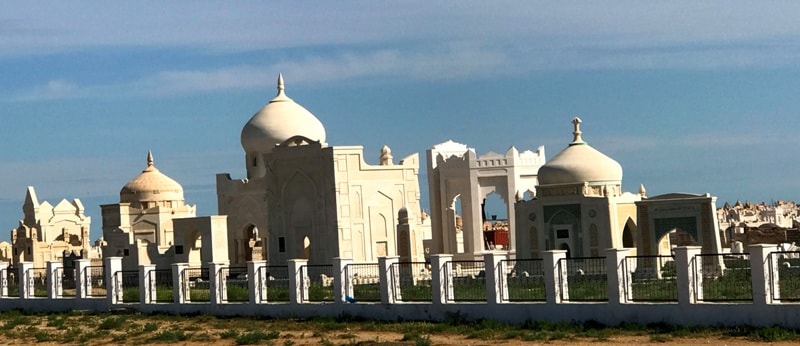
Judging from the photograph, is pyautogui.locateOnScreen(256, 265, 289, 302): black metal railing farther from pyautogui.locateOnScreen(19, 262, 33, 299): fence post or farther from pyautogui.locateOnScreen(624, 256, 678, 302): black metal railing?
pyautogui.locateOnScreen(624, 256, 678, 302): black metal railing

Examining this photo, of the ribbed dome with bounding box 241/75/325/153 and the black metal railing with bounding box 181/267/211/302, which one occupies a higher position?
the ribbed dome with bounding box 241/75/325/153

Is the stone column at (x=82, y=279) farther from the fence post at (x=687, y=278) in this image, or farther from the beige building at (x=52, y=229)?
the beige building at (x=52, y=229)

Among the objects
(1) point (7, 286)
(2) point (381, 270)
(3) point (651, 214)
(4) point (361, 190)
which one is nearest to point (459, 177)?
(4) point (361, 190)

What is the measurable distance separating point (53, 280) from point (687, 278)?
13640 millimetres

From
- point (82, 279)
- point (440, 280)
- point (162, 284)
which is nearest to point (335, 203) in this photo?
point (162, 284)

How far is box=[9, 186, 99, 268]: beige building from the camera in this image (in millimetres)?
65375

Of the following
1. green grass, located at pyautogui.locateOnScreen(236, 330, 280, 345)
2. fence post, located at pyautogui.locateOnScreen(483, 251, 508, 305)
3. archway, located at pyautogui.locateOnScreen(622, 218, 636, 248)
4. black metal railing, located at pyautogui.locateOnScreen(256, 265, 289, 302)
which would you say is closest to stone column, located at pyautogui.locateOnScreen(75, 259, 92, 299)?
black metal railing, located at pyautogui.locateOnScreen(256, 265, 289, 302)

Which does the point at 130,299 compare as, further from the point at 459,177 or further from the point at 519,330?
the point at 459,177

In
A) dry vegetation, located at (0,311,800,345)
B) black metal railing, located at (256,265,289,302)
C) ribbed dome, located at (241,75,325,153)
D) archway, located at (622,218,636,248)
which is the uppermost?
ribbed dome, located at (241,75,325,153)

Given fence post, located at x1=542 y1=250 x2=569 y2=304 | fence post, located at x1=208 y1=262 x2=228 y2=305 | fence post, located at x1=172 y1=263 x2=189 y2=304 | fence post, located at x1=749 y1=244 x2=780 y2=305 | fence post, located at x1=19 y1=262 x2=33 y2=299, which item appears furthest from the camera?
fence post, located at x1=19 y1=262 x2=33 y2=299

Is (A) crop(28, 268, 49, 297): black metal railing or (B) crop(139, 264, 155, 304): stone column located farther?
(A) crop(28, 268, 49, 297): black metal railing

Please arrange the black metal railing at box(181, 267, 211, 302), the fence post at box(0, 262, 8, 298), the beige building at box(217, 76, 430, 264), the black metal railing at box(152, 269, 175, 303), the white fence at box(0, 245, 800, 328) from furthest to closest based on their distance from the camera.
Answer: the beige building at box(217, 76, 430, 264)
the fence post at box(0, 262, 8, 298)
the black metal railing at box(152, 269, 175, 303)
the black metal railing at box(181, 267, 211, 302)
the white fence at box(0, 245, 800, 328)

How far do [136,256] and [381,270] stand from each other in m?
27.5

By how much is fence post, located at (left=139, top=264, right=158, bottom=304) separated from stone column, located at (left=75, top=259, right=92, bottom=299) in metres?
1.74
